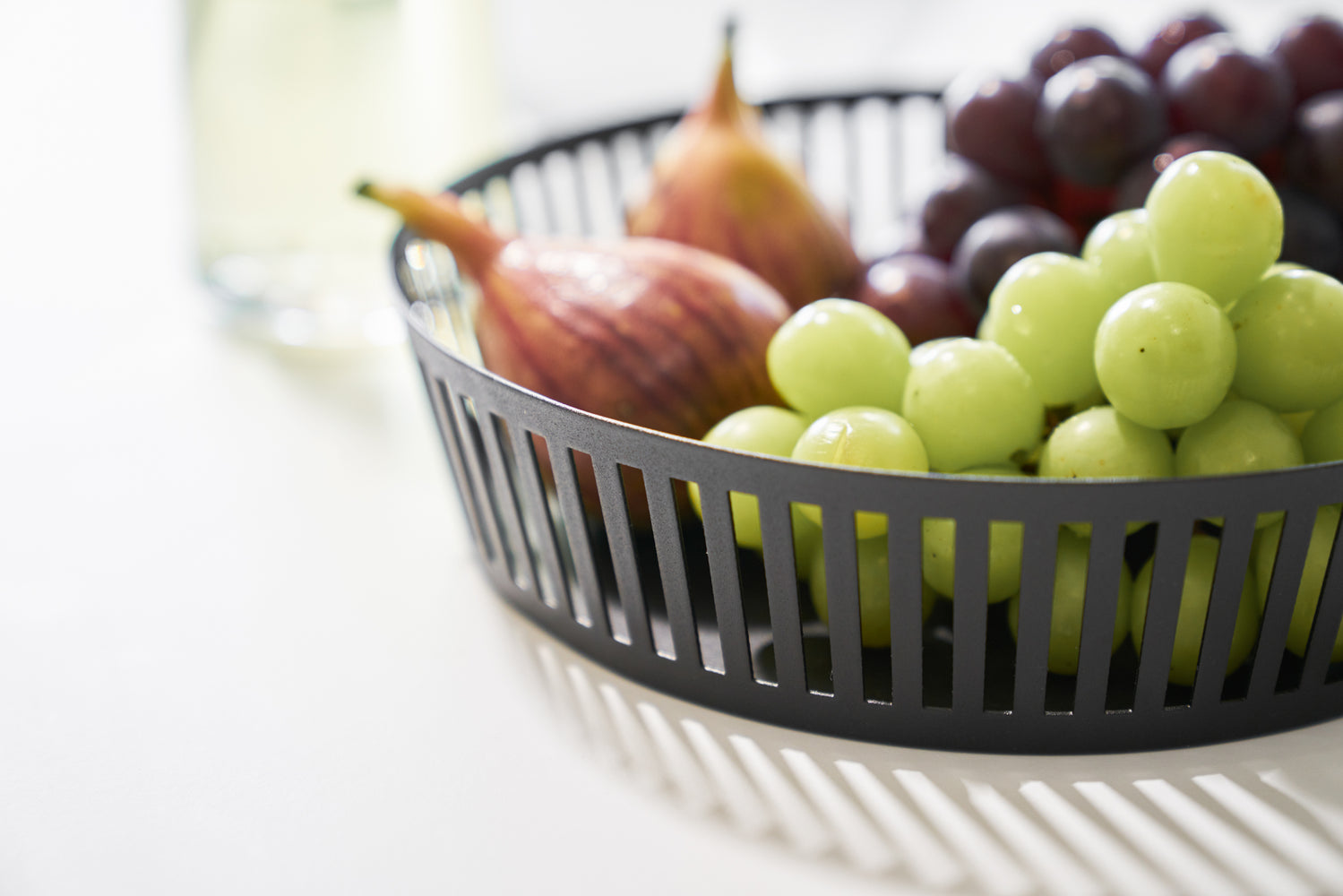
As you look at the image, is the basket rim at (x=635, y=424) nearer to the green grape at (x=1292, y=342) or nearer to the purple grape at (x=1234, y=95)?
the green grape at (x=1292, y=342)

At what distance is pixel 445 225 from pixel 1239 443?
0.27m

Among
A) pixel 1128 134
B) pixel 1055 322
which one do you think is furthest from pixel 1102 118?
pixel 1055 322

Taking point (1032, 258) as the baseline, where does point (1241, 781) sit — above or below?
below

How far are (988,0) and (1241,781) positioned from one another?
2.58 ft

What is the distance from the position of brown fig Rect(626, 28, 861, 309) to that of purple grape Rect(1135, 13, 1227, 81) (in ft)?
0.46

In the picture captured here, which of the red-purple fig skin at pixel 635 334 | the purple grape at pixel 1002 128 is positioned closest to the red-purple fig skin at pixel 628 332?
the red-purple fig skin at pixel 635 334

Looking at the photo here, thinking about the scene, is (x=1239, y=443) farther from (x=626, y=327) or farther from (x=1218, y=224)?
(x=626, y=327)

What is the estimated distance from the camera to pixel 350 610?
39 centimetres

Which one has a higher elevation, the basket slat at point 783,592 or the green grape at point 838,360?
the green grape at point 838,360

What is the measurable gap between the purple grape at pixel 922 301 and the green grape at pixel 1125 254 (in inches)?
3.5

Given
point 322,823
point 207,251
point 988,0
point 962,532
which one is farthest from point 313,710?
point 988,0

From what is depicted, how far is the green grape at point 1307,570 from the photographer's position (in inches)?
11.2

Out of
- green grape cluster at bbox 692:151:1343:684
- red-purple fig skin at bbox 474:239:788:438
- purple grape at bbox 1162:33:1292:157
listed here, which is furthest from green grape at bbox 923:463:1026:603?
purple grape at bbox 1162:33:1292:157

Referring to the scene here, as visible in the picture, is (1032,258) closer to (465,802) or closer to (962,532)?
(962,532)
